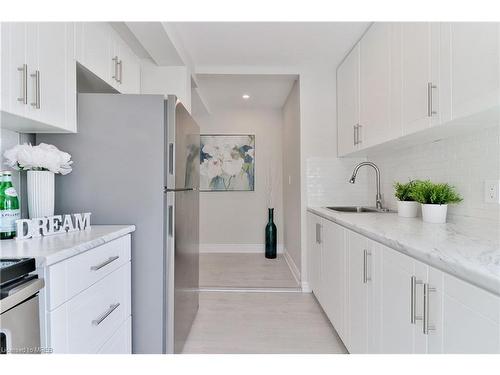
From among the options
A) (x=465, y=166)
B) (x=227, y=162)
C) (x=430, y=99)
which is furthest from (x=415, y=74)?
(x=227, y=162)

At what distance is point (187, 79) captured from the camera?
2.87 m

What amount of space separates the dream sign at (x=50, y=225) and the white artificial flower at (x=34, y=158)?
26 centimetres

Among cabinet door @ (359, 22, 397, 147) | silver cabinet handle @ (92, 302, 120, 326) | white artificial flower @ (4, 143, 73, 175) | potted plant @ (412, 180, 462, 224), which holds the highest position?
cabinet door @ (359, 22, 397, 147)

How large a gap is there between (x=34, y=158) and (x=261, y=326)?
6.06ft

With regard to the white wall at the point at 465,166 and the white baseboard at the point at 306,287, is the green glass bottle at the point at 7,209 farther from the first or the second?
the white baseboard at the point at 306,287

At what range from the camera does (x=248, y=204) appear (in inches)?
194

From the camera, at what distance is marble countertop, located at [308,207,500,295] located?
0.80 m

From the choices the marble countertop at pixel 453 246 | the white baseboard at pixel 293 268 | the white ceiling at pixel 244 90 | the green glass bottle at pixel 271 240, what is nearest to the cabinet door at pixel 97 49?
the white ceiling at pixel 244 90

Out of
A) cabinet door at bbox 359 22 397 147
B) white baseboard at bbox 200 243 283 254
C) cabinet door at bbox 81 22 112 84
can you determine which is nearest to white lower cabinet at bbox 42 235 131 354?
cabinet door at bbox 81 22 112 84

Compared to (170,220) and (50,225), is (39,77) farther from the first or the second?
(170,220)

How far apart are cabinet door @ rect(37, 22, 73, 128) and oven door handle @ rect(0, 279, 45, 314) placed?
798mm

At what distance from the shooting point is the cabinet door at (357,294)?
1.57 meters

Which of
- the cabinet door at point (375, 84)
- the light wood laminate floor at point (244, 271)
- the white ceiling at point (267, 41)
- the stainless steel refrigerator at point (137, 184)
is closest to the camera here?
the stainless steel refrigerator at point (137, 184)

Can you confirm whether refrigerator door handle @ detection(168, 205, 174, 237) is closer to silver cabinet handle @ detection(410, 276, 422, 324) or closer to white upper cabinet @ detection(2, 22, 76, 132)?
white upper cabinet @ detection(2, 22, 76, 132)
